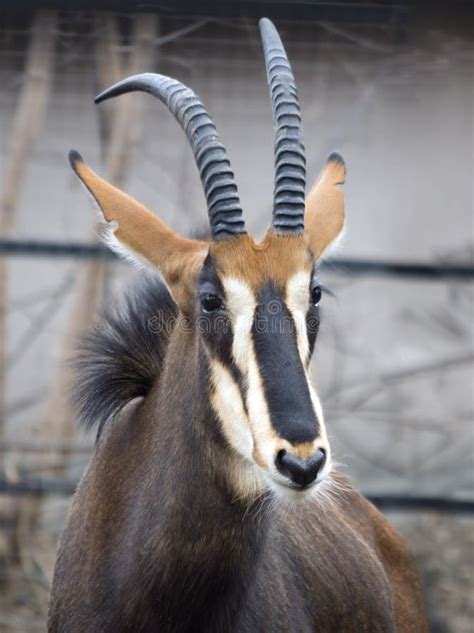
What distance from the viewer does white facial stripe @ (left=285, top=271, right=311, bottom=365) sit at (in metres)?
3.99

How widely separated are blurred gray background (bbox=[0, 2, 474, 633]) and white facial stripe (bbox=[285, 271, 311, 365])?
4.35 m

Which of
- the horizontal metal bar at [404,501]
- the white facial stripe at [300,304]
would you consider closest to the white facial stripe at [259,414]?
the white facial stripe at [300,304]

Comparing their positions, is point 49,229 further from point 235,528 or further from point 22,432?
point 235,528

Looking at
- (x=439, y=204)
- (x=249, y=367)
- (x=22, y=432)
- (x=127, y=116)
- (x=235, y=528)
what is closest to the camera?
(x=249, y=367)

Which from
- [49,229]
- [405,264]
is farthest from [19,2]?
[405,264]

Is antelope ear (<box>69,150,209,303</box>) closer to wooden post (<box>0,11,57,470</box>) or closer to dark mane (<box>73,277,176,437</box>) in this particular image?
dark mane (<box>73,277,176,437</box>)

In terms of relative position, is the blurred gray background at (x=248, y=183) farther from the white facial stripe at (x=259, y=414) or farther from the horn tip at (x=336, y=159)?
the white facial stripe at (x=259, y=414)

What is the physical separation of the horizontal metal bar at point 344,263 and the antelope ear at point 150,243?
12.9ft

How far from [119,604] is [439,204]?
22.9 feet

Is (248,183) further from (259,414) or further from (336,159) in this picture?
(259,414)

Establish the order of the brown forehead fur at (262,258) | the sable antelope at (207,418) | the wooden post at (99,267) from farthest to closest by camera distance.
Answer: the wooden post at (99,267)
the brown forehead fur at (262,258)
the sable antelope at (207,418)

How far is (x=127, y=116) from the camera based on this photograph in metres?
8.80

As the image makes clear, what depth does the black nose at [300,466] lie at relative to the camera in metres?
3.74

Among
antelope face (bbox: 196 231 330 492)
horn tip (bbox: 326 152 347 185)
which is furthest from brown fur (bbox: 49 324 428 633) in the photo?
horn tip (bbox: 326 152 347 185)
